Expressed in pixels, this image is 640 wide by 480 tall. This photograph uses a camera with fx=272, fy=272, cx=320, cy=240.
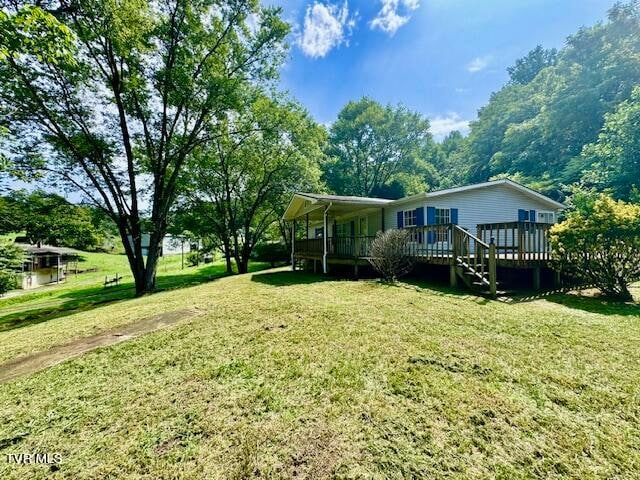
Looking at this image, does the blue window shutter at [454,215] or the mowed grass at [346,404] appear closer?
the mowed grass at [346,404]

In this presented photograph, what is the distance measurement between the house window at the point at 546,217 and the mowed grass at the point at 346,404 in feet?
37.9

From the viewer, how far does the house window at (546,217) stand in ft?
46.8

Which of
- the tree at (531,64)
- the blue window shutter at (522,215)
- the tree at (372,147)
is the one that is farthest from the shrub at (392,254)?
the tree at (531,64)

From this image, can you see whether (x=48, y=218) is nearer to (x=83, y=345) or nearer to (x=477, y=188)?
(x=83, y=345)

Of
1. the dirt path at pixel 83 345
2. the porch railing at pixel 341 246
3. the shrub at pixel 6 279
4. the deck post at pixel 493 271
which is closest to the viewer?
the dirt path at pixel 83 345

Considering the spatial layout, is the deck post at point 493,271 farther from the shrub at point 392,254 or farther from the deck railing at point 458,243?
the shrub at point 392,254

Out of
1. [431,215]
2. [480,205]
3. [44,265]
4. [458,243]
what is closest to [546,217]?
[480,205]

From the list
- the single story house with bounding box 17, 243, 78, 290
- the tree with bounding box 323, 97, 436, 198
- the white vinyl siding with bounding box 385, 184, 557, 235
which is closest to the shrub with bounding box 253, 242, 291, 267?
the tree with bounding box 323, 97, 436, 198

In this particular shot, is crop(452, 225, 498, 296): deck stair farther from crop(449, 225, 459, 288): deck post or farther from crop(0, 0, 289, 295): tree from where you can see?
crop(0, 0, 289, 295): tree

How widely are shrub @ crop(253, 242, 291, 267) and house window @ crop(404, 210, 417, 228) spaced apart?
13379 mm

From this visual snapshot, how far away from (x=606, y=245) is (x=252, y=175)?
18337mm

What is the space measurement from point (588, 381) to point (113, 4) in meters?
15.1

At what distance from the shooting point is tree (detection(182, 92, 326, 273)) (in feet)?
57.4

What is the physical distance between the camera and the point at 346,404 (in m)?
2.57
